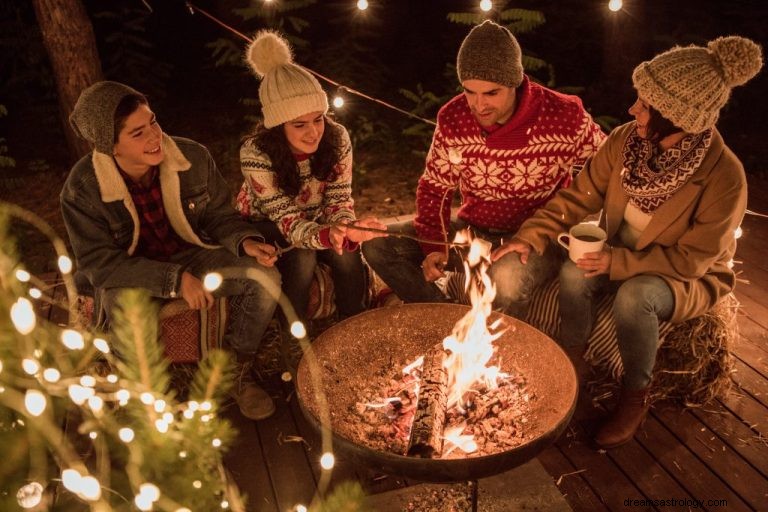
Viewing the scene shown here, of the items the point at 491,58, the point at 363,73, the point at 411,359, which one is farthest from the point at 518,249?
the point at 363,73

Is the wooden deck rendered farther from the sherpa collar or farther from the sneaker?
the sherpa collar

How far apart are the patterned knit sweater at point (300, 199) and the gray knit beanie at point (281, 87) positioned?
214 millimetres

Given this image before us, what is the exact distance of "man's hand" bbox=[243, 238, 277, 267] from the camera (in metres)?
2.67

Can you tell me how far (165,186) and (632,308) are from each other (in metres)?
2.05

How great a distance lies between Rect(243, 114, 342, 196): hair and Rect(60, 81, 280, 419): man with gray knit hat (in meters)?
0.28

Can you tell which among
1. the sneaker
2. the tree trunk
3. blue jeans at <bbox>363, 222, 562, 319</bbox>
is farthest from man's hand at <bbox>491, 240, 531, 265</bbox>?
the tree trunk

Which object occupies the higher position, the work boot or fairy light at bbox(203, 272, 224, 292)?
fairy light at bbox(203, 272, 224, 292)

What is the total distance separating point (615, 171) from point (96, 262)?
2251 millimetres

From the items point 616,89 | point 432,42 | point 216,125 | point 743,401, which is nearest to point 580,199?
point 743,401

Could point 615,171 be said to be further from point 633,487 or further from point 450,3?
point 450,3

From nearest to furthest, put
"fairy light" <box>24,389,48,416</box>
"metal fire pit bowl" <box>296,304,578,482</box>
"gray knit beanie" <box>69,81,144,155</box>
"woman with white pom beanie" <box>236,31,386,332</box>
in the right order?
"fairy light" <box>24,389,48,416</box> < "metal fire pit bowl" <box>296,304,578,482</box> < "gray knit beanie" <box>69,81,144,155</box> < "woman with white pom beanie" <box>236,31,386,332</box>

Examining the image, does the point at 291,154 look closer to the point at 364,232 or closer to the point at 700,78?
the point at 364,232

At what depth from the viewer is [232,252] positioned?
2.79m

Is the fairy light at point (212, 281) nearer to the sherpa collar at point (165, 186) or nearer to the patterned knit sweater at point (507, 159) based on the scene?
the sherpa collar at point (165, 186)
